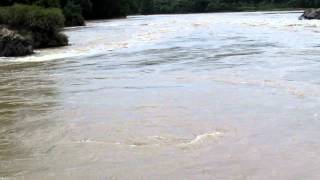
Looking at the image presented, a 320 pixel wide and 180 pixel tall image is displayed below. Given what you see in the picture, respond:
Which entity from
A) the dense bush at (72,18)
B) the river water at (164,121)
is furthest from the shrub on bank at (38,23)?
the dense bush at (72,18)

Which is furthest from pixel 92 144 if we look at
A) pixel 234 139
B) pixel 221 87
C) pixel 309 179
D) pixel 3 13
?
pixel 3 13

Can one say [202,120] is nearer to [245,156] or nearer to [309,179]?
[245,156]

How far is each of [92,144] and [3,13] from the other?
88.6 feet

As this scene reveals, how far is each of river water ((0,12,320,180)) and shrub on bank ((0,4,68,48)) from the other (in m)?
12.9

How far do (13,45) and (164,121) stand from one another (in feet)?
61.1

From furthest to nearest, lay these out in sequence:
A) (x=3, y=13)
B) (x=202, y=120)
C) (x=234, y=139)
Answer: (x=3, y=13) < (x=202, y=120) < (x=234, y=139)

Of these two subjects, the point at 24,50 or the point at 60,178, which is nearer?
the point at 60,178

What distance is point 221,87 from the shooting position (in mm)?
14359

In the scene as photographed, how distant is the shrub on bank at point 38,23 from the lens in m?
33.3

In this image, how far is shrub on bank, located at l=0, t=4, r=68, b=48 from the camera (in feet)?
109

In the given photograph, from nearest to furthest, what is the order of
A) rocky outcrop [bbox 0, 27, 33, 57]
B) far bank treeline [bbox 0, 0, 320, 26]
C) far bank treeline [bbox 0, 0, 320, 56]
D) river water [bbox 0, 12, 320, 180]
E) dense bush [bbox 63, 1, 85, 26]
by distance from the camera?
river water [bbox 0, 12, 320, 180]
rocky outcrop [bbox 0, 27, 33, 57]
far bank treeline [bbox 0, 0, 320, 56]
dense bush [bbox 63, 1, 85, 26]
far bank treeline [bbox 0, 0, 320, 26]

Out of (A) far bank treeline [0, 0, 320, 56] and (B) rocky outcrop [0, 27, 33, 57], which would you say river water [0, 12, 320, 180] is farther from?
(A) far bank treeline [0, 0, 320, 56]

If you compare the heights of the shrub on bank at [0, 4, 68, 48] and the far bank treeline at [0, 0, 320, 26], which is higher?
the shrub on bank at [0, 4, 68, 48]

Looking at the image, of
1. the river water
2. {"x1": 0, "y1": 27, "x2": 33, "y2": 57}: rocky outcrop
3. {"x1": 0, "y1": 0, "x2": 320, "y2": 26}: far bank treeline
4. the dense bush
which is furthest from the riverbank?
{"x1": 0, "y1": 0, "x2": 320, "y2": 26}: far bank treeline
